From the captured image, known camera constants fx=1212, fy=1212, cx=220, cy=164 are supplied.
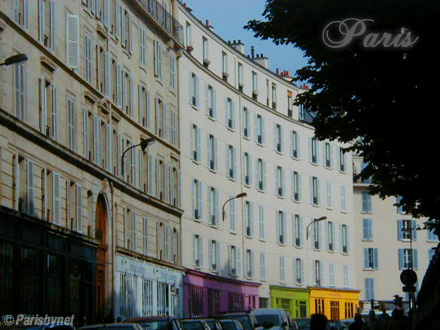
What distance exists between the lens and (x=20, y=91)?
42406 mm

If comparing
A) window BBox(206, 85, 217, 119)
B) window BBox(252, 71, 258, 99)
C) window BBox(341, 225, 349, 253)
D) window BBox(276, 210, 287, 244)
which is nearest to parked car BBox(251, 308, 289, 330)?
window BBox(206, 85, 217, 119)

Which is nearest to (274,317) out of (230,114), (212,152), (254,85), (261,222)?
(212,152)

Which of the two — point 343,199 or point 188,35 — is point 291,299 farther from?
point 188,35

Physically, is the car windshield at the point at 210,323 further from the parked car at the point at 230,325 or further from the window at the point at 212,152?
the window at the point at 212,152

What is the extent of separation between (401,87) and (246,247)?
59.8m

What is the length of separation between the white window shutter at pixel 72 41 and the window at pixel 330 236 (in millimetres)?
50909

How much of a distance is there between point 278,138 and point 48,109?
45.4 meters

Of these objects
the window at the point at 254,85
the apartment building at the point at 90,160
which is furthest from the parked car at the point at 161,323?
the window at the point at 254,85

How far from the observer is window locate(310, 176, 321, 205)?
9494 centimetres

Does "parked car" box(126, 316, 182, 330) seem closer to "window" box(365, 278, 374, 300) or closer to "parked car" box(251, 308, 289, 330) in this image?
"parked car" box(251, 308, 289, 330)

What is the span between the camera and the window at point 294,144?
9215cm

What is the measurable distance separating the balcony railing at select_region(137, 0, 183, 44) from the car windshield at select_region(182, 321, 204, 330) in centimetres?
3131

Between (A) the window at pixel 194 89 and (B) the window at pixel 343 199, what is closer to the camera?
(A) the window at pixel 194 89

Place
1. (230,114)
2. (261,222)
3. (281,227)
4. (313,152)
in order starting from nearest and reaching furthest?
(230,114), (261,222), (281,227), (313,152)
